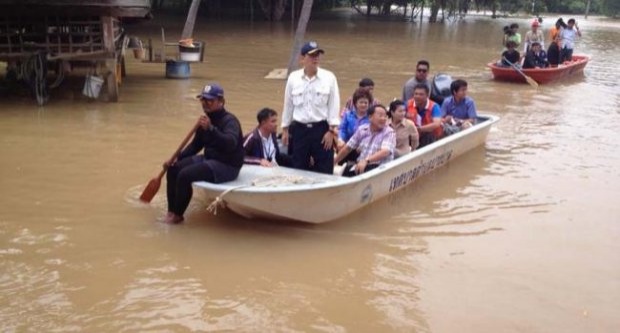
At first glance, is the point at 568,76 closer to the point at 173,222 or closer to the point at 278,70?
the point at 278,70

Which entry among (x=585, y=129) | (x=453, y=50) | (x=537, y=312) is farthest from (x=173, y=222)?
(x=453, y=50)

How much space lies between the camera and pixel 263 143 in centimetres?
629

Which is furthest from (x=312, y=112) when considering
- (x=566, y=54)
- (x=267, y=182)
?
(x=566, y=54)

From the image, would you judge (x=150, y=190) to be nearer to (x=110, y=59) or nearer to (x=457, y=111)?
(x=457, y=111)

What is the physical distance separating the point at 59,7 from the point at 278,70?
20.2ft

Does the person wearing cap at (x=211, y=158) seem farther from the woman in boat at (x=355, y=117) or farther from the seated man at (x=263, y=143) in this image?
the woman in boat at (x=355, y=117)

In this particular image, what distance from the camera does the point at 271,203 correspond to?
17.8 ft

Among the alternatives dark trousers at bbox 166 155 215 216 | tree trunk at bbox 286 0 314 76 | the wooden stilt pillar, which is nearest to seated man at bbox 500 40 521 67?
tree trunk at bbox 286 0 314 76

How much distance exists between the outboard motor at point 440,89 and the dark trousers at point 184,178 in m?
4.69

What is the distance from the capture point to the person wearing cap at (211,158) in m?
5.41

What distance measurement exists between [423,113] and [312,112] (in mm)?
2325

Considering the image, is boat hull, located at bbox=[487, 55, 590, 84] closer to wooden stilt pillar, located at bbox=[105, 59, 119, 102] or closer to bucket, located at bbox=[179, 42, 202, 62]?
bucket, located at bbox=[179, 42, 202, 62]

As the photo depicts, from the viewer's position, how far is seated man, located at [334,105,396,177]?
247 inches

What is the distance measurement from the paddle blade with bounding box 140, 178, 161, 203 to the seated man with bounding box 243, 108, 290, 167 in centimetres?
85
